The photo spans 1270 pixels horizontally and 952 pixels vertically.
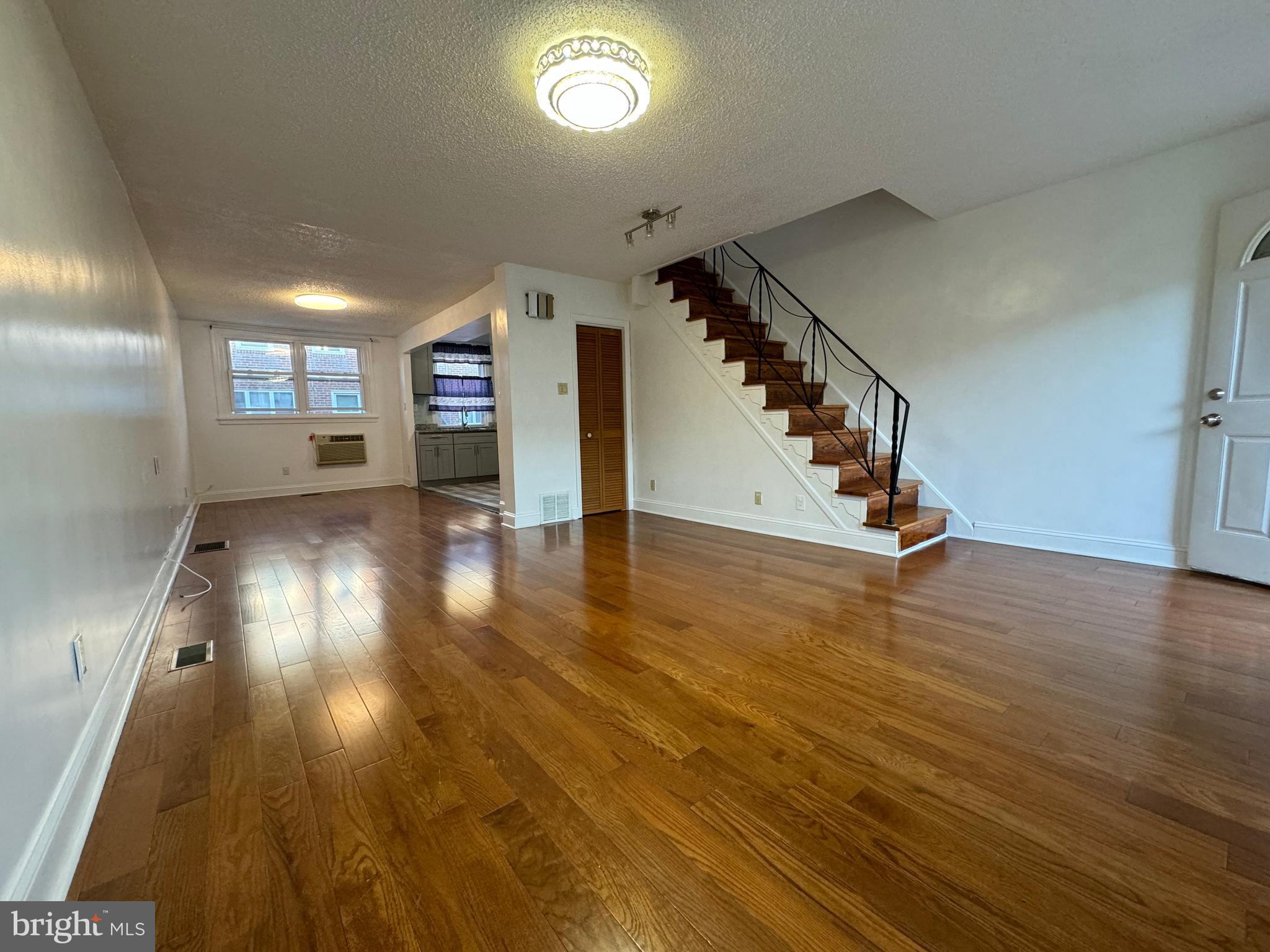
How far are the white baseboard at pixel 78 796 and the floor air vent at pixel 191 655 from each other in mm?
109

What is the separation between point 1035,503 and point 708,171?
3229 millimetres

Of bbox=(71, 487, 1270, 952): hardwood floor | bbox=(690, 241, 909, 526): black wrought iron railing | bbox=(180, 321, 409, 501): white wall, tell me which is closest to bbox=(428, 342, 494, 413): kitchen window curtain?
bbox=(180, 321, 409, 501): white wall

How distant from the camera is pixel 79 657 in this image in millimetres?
1429

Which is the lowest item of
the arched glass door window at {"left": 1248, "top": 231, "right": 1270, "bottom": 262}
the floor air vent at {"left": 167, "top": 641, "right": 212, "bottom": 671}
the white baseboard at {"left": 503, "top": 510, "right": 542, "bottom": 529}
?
the floor air vent at {"left": 167, "top": 641, "right": 212, "bottom": 671}

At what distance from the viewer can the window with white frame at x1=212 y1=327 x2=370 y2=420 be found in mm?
6855

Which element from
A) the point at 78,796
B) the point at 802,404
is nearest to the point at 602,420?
the point at 802,404

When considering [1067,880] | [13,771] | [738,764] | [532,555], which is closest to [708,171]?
[532,555]

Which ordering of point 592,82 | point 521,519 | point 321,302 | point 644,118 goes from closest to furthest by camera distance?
point 592,82 → point 644,118 → point 521,519 → point 321,302

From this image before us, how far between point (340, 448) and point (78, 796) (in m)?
7.19

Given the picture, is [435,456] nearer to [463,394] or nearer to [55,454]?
[463,394]

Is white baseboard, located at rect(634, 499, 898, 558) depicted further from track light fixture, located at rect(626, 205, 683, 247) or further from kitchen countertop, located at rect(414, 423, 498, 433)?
kitchen countertop, located at rect(414, 423, 498, 433)


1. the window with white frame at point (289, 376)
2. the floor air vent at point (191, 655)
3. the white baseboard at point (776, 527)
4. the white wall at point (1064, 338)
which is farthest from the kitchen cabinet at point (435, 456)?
the white wall at point (1064, 338)

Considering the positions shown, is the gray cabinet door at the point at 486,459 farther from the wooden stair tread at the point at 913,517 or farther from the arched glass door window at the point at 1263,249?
the arched glass door window at the point at 1263,249

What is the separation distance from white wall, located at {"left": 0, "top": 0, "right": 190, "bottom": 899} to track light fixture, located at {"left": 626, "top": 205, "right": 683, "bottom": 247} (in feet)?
9.25
